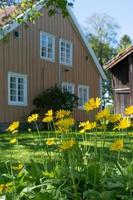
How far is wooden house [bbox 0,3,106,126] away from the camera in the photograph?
24.5 metres

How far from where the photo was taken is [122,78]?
3003cm

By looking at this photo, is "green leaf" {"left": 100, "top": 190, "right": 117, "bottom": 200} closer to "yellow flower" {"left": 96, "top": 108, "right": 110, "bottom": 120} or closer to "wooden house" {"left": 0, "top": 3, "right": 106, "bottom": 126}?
"yellow flower" {"left": 96, "top": 108, "right": 110, "bottom": 120}

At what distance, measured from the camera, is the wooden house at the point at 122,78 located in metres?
29.1

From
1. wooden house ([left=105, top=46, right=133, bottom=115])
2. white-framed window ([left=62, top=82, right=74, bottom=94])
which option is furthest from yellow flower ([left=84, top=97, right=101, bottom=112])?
wooden house ([left=105, top=46, right=133, bottom=115])

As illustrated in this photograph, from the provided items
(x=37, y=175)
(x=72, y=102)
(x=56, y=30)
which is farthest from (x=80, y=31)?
(x=37, y=175)

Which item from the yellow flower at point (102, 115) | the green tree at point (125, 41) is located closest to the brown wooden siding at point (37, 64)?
the yellow flower at point (102, 115)

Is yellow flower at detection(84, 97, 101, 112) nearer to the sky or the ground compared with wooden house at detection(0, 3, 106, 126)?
nearer to the ground

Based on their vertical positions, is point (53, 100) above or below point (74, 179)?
above

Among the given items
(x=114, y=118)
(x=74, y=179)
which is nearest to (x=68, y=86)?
(x=74, y=179)

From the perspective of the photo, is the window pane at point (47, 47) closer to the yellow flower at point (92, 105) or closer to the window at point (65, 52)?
the window at point (65, 52)

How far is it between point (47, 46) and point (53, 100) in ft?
13.2

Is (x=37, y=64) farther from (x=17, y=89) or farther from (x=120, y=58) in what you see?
(x=120, y=58)

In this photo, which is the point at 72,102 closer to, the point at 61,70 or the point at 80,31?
the point at 61,70

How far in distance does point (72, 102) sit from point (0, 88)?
3.96m
